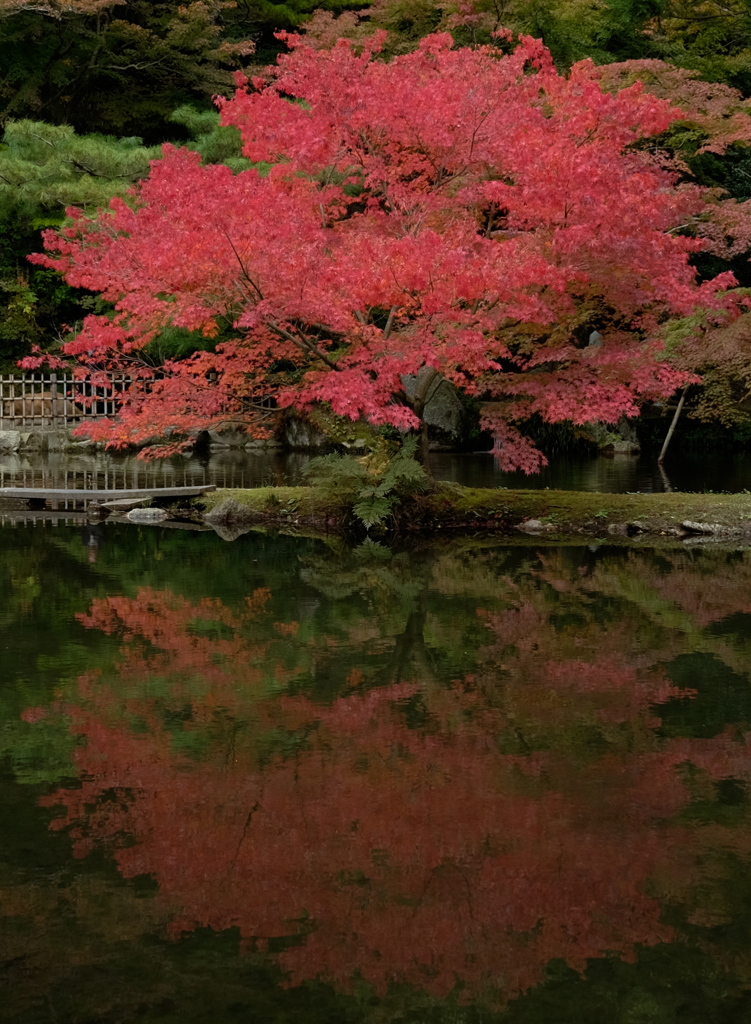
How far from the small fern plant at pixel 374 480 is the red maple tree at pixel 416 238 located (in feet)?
1.95

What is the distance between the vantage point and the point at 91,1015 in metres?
3.14

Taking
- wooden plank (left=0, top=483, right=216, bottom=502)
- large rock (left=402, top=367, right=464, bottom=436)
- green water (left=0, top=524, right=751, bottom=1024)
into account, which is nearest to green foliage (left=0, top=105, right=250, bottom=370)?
wooden plank (left=0, top=483, right=216, bottom=502)

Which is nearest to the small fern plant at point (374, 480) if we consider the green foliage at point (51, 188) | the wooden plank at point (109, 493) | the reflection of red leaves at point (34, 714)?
the wooden plank at point (109, 493)

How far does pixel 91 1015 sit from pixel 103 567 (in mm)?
7339

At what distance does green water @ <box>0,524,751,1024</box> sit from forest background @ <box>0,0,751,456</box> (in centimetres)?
1037

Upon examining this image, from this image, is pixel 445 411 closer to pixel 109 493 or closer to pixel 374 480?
pixel 109 493

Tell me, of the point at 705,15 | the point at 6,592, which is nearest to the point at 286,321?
the point at 6,592

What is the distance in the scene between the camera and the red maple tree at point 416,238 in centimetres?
1015

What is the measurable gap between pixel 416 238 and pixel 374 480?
2823mm

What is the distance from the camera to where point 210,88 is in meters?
24.2

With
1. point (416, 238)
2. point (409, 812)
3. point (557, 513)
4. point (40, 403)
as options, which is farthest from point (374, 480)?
point (40, 403)

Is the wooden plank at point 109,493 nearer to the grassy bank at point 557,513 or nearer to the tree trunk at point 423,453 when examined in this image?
the grassy bank at point 557,513

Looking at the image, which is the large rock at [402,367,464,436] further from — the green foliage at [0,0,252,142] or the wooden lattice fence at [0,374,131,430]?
the green foliage at [0,0,252,142]

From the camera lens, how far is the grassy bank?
12211 mm
